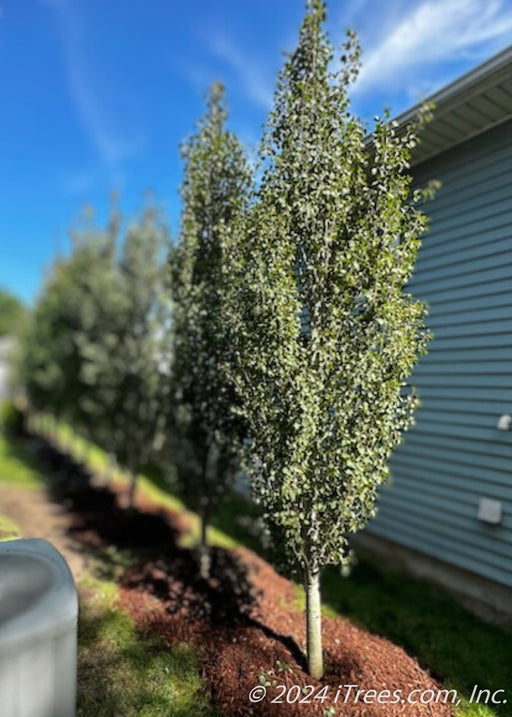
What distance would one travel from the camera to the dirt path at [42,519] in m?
5.42

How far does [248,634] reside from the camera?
3.71m

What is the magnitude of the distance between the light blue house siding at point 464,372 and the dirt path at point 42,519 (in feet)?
13.3

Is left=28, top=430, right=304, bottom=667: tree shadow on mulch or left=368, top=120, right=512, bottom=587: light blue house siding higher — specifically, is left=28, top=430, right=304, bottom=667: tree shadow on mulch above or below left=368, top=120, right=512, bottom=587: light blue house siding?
below

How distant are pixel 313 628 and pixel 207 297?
10.0 feet

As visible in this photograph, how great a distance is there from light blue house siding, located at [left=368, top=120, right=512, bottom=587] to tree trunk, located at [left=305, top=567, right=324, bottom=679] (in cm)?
242

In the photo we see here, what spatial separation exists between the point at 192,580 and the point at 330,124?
4.59 m

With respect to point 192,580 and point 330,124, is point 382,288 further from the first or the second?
point 192,580

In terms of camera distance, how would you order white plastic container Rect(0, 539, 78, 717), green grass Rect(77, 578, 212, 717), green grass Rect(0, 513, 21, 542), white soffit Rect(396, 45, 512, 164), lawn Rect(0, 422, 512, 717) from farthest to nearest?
green grass Rect(0, 513, 21, 542) < white soffit Rect(396, 45, 512, 164) < lawn Rect(0, 422, 512, 717) < green grass Rect(77, 578, 212, 717) < white plastic container Rect(0, 539, 78, 717)

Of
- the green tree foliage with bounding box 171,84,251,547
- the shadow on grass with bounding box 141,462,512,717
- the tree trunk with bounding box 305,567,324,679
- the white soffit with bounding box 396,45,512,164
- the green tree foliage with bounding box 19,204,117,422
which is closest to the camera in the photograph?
the tree trunk with bounding box 305,567,324,679

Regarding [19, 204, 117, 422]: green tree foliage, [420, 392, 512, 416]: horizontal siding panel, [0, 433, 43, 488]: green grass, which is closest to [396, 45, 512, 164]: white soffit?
[420, 392, 512, 416]: horizontal siding panel

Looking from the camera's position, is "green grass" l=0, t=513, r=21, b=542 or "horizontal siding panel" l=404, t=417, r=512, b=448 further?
"horizontal siding panel" l=404, t=417, r=512, b=448

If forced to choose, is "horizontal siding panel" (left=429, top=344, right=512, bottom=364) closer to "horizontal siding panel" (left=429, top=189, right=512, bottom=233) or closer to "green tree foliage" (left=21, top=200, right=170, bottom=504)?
"horizontal siding panel" (left=429, top=189, right=512, bottom=233)

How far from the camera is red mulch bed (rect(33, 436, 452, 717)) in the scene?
295 centimetres

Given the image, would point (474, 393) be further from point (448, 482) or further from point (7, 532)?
point (7, 532)
